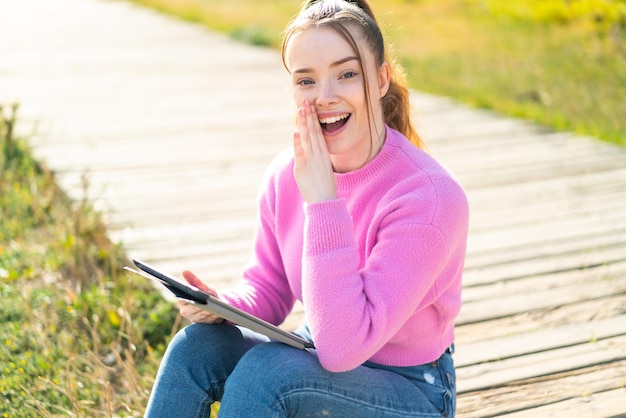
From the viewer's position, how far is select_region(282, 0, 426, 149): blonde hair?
227cm

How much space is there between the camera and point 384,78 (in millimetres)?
2408

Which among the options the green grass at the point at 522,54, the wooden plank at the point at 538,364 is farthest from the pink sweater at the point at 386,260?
the green grass at the point at 522,54

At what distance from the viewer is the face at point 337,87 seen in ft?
7.44

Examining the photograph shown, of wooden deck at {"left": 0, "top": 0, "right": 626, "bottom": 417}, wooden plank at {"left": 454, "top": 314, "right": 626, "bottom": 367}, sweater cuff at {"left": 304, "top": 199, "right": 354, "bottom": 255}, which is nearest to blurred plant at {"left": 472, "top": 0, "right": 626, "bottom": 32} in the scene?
wooden deck at {"left": 0, "top": 0, "right": 626, "bottom": 417}

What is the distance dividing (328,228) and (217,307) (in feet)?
1.01

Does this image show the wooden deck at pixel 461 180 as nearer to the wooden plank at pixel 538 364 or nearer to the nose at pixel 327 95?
the wooden plank at pixel 538 364

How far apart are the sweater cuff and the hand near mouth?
44mm

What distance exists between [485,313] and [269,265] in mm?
1190

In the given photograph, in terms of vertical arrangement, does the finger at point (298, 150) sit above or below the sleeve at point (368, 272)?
above

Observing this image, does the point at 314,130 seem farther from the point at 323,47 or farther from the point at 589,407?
the point at 589,407

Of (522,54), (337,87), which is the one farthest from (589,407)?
(522,54)

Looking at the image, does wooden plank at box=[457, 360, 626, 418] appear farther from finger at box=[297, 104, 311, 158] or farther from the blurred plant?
the blurred plant

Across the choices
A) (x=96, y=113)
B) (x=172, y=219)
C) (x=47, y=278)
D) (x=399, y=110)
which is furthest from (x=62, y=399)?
(x=96, y=113)

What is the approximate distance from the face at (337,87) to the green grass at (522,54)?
3179 mm
